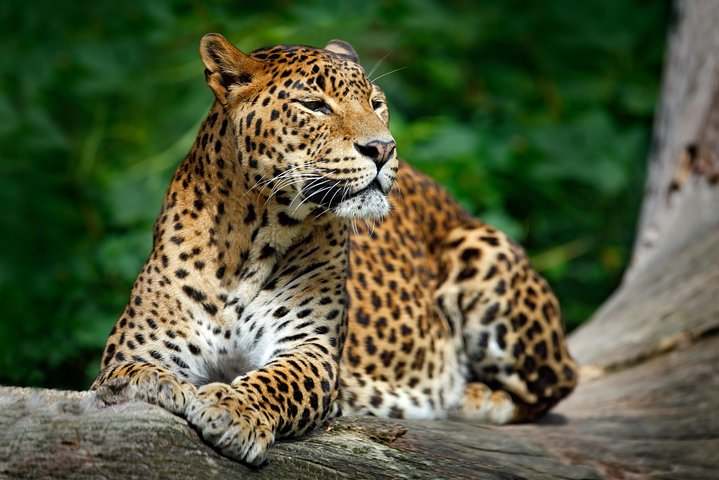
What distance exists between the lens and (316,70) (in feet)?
15.2

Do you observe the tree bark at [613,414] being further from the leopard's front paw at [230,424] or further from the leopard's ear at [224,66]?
the leopard's ear at [224,66]

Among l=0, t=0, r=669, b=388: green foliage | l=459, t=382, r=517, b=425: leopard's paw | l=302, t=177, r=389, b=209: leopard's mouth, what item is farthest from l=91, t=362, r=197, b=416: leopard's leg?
l=0, t=0, r=669, b=388: green foliage

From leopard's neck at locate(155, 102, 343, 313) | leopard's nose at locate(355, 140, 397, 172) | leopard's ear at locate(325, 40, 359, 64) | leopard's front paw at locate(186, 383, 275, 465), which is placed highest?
leopard's ear at locate(325, 40, 359, 64)

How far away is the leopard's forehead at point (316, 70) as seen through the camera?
459cm

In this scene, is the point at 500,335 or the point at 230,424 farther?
the point at 500,335

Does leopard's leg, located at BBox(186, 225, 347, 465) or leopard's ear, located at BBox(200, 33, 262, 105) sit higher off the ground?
leopard's ear, located at BBox(200, 33, 262, 105)

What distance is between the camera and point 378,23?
1102 cm

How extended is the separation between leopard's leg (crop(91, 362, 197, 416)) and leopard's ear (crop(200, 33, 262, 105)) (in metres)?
1.35

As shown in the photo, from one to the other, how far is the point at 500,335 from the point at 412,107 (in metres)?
5.65

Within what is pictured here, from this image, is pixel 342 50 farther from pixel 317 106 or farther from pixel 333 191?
pixel 333 191

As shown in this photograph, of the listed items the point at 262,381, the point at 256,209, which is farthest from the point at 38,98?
the point at 262,381

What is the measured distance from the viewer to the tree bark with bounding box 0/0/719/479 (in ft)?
11.4

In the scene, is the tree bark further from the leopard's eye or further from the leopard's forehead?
the leopard's forehead

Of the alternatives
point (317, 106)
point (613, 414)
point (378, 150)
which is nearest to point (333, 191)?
point (378, 150)
